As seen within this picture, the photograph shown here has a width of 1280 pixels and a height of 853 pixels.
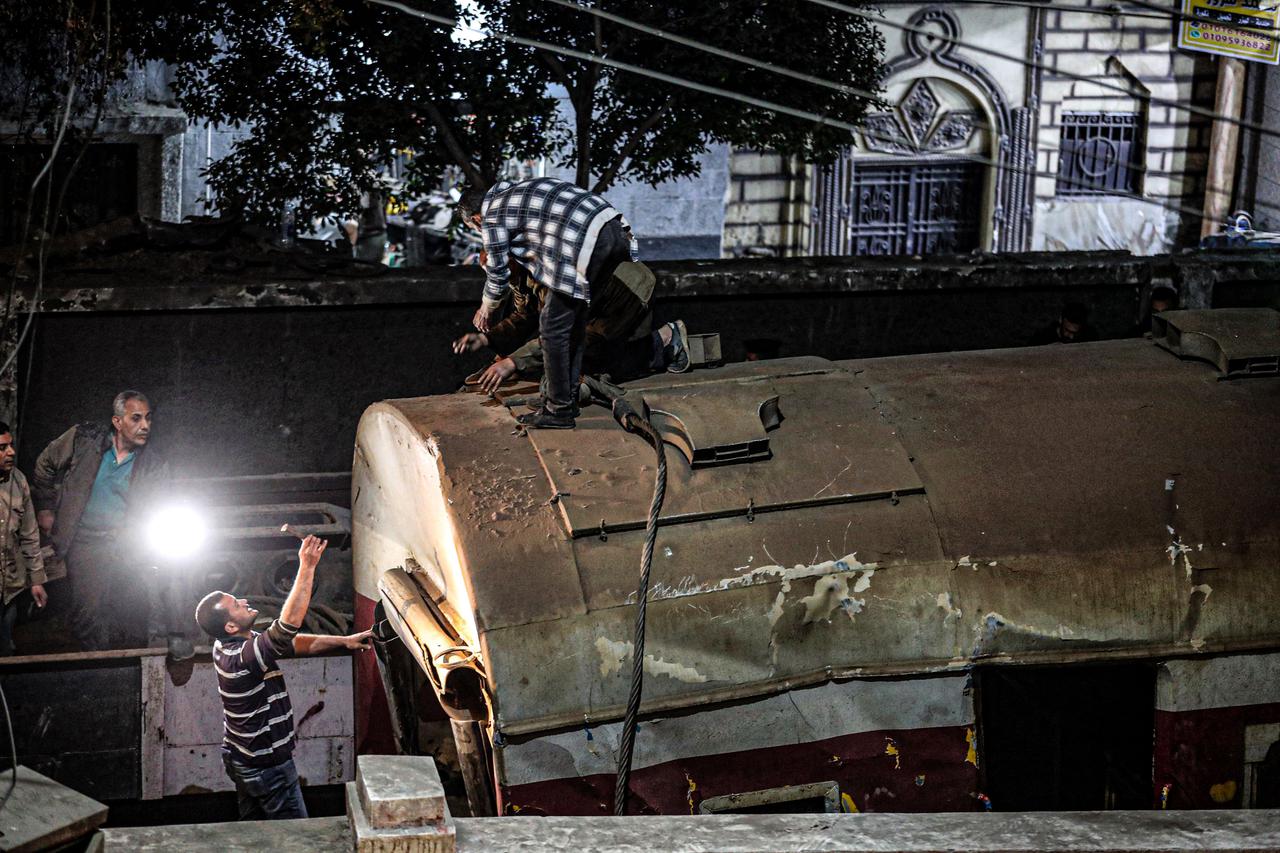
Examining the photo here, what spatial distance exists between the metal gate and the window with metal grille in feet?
3.59

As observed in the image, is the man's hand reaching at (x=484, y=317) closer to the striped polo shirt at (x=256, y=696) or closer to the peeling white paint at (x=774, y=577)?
the striped polo shirt at (x=256, y=696)

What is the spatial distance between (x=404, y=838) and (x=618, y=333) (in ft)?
10.3

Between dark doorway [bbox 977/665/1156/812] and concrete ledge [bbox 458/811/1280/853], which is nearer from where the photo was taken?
concrete ledge [bbox 458/811/1280/853]

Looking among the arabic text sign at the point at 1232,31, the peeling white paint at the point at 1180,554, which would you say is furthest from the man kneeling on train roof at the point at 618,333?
the arabic text sign at the point at 1232,31

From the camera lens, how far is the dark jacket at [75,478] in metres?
8.23

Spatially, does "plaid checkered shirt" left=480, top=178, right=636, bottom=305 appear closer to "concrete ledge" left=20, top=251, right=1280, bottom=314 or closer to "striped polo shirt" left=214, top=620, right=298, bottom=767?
"striped polo shirt" left=214, top=620, right=298, bottom=767

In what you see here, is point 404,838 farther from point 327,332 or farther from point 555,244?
point 327,332

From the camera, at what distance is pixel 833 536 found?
18.6 ft

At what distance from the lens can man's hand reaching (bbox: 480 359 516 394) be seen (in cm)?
662

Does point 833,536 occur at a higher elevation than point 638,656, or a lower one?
higher

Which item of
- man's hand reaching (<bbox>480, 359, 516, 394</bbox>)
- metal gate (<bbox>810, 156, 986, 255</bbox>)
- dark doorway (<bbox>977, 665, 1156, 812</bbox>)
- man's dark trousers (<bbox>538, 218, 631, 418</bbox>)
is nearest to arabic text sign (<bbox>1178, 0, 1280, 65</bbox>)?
metal gate (<bbox>810, 156, 986, 255</bbox>)

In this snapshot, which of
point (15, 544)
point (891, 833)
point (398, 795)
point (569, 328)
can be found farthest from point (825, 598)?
point (15, 544)

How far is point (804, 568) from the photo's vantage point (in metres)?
5.55

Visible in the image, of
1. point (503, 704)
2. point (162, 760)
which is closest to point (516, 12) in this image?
point (162, 760)
